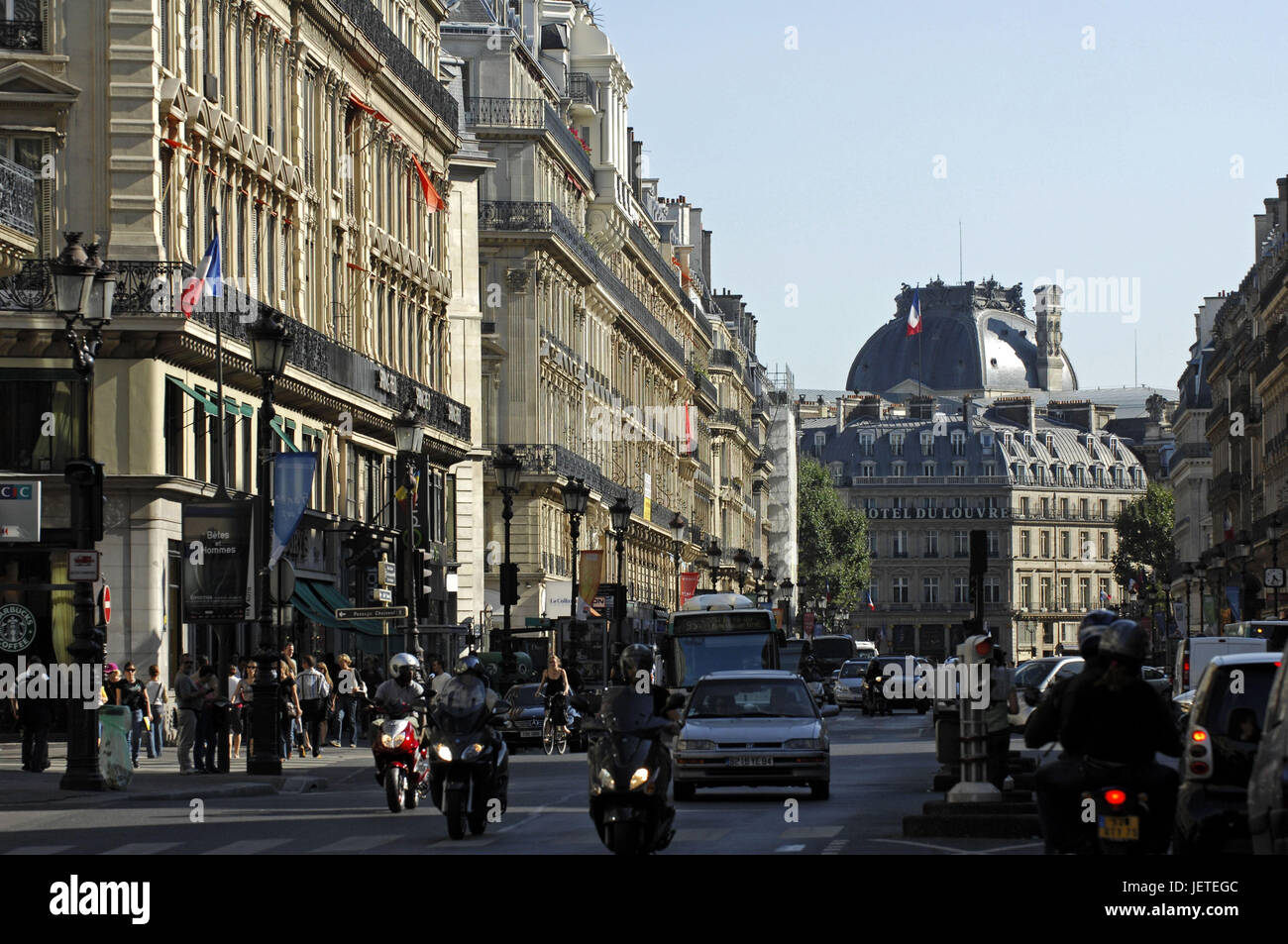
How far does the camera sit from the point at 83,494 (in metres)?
30.7

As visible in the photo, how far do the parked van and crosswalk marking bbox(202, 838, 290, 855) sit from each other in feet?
82.7

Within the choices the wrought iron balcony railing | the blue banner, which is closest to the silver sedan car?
the wrought iron balcony railing

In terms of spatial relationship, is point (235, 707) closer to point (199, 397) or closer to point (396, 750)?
point (199, 397)

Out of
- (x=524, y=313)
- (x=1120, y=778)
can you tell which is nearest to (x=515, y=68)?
(x=524, y=313)

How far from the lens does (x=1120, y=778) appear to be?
515 inches

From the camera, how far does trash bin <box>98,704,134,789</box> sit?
30141mm

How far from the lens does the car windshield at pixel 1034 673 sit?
58031 mm

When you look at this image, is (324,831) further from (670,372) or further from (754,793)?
(670,372)

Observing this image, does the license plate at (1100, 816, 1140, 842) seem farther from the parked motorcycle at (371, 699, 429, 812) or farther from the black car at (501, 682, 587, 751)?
the black car at (501, 682, 587, 751)

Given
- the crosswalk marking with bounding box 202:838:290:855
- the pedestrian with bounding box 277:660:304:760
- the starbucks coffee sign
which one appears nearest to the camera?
the crosswalk marking with bounding box 202:838:290:855

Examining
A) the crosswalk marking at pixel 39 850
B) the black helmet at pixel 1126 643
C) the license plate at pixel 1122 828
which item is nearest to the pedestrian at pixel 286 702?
the crosswalk marking at pixel 39 850

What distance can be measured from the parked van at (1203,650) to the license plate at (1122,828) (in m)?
31.7

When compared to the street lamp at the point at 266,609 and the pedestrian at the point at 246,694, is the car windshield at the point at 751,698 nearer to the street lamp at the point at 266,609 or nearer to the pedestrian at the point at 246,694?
the street lamp at the point at 266,609
